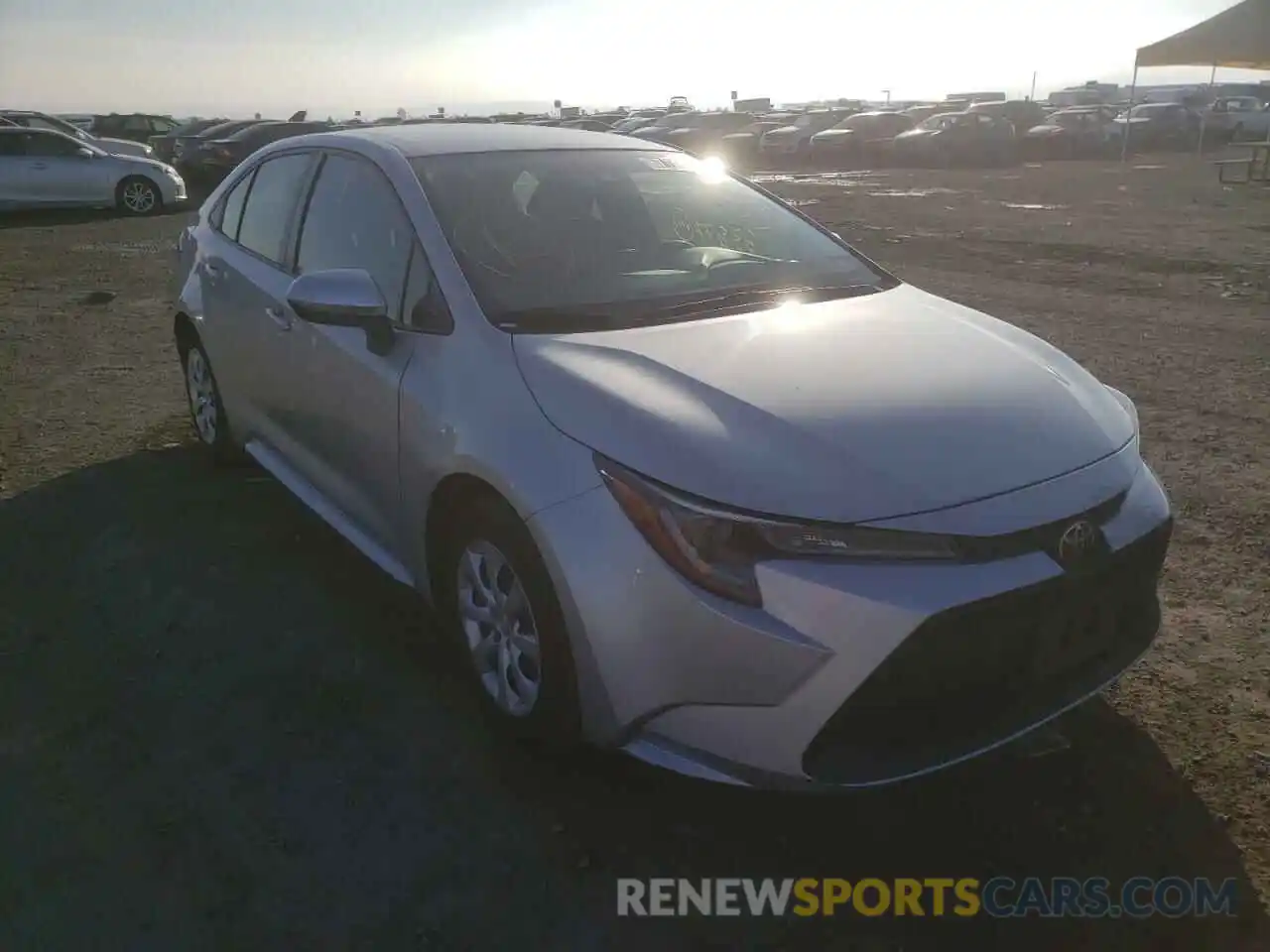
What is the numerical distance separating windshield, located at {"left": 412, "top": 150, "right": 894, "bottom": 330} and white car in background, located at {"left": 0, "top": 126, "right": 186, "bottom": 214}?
16.2m

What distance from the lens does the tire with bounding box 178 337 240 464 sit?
4816mm

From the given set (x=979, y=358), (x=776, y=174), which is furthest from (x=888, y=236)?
(x=776, y=174)

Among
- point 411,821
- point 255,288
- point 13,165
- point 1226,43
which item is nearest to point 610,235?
point 255,288

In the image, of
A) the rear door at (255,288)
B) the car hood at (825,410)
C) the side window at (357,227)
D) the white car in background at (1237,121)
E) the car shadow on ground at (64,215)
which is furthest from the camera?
the white car in background at (1237,121)

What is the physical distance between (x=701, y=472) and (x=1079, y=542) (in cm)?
86

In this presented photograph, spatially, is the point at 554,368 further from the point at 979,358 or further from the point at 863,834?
the point at 863,834

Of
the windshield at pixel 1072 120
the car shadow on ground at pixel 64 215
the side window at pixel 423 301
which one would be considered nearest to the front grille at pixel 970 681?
the side window at pixel 423 301

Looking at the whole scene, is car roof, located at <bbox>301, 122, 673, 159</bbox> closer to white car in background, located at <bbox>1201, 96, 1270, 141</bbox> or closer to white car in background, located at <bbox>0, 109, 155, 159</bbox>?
white car in background, located at <bbox>0, 109, 155, 159</bbox>

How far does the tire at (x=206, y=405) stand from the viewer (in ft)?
15.8

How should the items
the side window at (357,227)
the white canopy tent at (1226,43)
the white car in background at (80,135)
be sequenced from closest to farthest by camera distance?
the side window at (357,227)
the white car in background at (80,135)
the white canopy tent at (1226,43)

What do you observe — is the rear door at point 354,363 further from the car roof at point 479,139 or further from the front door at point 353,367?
the car roof at point 479,139

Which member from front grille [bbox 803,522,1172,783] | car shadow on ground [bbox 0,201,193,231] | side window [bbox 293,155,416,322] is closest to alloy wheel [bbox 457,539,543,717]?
front grille [bbox 803,522,1172,783]

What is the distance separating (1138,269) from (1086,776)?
30.6ft

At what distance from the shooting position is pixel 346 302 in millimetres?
2982
